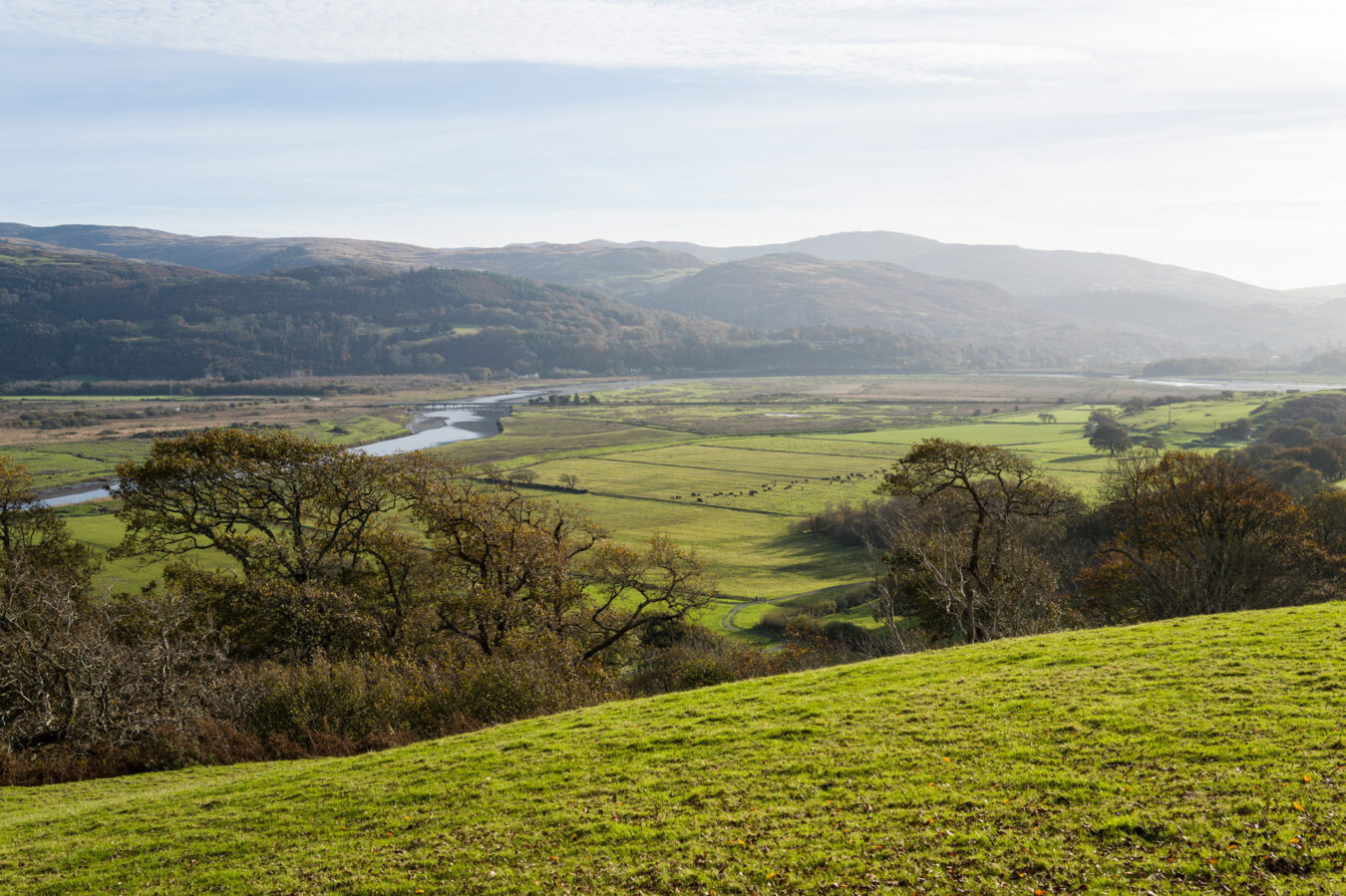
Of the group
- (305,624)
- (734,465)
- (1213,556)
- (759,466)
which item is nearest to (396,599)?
Result: (305,624)

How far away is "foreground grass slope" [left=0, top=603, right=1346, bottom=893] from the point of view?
1091 cm

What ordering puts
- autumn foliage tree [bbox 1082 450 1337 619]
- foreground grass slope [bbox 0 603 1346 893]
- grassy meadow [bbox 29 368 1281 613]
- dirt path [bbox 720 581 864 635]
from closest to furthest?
foreground grass slope [bbox 0 603 1346 893], autumn foliage tree [bbox 1082 450 1337 619], dirt path [bbox 720 581 864 635], grassy meadow [bbox 29 368 1281 613]

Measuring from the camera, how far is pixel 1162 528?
127 feet

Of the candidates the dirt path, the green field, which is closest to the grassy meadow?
the green field

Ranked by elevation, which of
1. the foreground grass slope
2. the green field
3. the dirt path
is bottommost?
the dirt path

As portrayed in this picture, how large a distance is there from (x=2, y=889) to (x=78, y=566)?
3729 centimetres

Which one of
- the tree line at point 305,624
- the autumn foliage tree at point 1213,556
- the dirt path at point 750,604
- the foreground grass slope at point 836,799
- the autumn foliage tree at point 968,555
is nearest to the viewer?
the foreground grass slope at point 836,799

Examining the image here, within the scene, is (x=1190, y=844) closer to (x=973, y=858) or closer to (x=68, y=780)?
(x=973, y=858)

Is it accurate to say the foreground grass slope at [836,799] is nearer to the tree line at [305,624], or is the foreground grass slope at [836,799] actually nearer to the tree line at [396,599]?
the tree line at [305,624]

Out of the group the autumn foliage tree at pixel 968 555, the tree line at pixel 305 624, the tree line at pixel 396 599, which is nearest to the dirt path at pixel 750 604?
the tree line at pixel 396 599

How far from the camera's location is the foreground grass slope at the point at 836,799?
10906 mm

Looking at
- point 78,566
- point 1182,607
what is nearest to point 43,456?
point 78,566

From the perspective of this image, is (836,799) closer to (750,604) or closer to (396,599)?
(396,599)

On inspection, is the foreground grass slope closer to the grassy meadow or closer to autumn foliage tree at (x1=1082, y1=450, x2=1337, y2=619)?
autumn foliage tree at (x1=1082, y1=450, x2=1337, y2=619)
